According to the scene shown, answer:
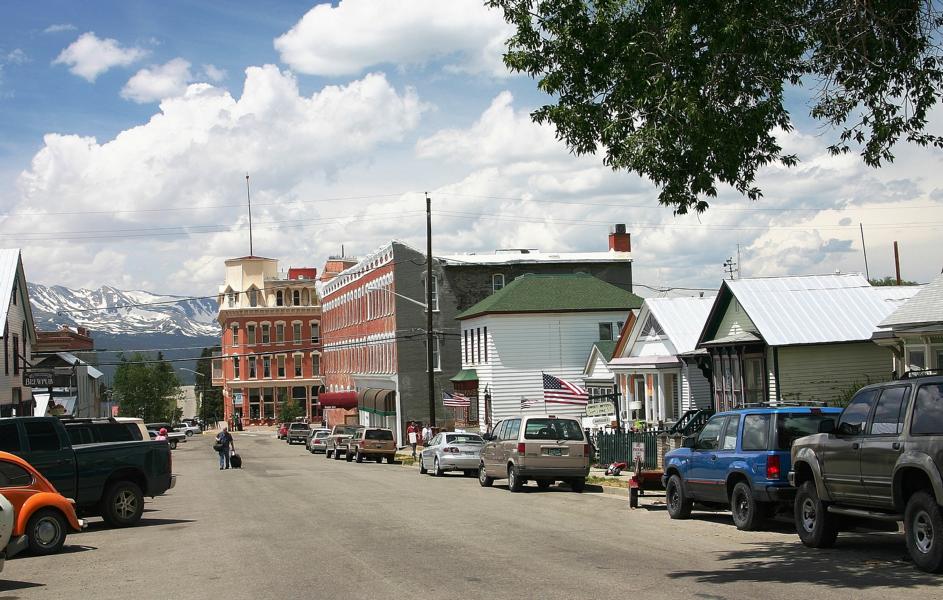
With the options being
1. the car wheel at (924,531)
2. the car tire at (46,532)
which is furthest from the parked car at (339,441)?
the car wheel at (924,531)

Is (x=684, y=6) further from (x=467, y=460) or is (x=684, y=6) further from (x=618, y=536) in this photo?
(x=467, y=460)

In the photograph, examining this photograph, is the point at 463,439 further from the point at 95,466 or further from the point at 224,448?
the point at 95,466

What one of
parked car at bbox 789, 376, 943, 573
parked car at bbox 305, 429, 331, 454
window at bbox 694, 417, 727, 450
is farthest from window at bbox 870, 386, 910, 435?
parked car at bbox 305, 429, 331, 454

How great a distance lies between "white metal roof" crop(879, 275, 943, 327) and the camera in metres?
23.2

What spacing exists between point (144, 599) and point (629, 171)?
24.6 feet

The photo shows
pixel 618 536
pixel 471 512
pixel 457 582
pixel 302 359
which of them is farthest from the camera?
pixel 302 359

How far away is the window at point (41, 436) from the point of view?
19266 millimetres

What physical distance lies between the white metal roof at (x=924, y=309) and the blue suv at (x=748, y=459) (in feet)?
22.9

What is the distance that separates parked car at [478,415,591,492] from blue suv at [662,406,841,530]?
7557 mm

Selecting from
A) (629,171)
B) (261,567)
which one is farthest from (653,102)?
(261,567)

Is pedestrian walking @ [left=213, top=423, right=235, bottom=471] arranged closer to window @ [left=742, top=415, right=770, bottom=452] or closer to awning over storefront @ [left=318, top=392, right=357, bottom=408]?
window @ [left=742, top=415, right=770, bottom=452]

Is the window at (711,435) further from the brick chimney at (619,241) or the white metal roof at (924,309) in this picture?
the brick chimney at (619,241)

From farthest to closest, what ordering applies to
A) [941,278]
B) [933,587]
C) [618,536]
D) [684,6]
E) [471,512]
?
[941,278] < [471,512] < [618,536] < [684,6] < [933,587]

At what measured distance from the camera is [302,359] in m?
120
